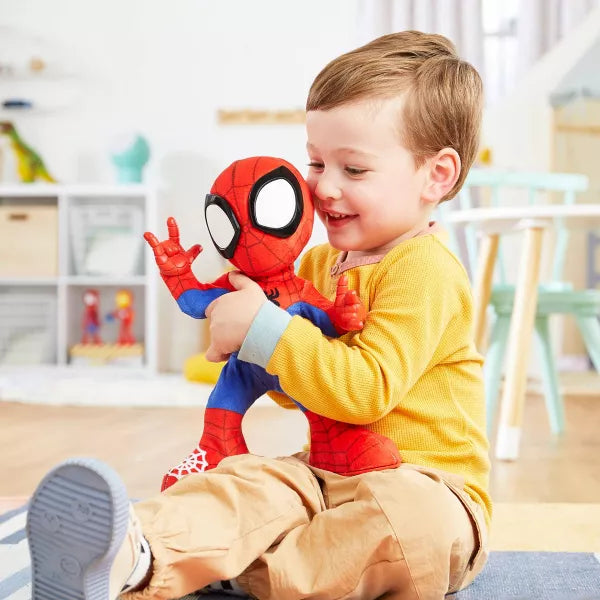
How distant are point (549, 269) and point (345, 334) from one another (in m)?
2.69

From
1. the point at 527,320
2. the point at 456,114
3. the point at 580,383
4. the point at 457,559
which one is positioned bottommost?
the point at 580,383

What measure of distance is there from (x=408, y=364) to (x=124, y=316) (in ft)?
9.58

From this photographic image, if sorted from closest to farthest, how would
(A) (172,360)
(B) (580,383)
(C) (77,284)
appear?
(B) (580,383) → (C) (77,284) → (A) (172,360)

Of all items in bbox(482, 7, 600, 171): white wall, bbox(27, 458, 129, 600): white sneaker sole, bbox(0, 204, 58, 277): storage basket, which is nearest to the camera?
bbox(27, 458, 129, 600): white sneaker sole

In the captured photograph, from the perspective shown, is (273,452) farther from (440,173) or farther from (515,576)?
(440,173)

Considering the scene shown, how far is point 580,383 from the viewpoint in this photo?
3.29m

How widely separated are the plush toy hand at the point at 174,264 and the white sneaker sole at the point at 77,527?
239 mm

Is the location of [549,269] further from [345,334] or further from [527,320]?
[345,334]

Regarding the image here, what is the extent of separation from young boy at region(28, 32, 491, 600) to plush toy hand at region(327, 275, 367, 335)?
0.7 inches

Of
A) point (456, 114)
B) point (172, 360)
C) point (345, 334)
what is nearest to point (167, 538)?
point (345, 334)

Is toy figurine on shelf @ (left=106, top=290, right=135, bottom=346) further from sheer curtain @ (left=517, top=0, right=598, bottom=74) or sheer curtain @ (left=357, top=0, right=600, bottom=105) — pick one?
sheer curtain @ (left=517, top=0, right=598, bottom=74)

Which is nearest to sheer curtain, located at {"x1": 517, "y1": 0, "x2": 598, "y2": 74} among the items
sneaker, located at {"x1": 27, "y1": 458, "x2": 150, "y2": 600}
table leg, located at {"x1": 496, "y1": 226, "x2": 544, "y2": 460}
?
table leg, located at {"x1": 496, "y1": 226, "x2": 544, "y2": 460}

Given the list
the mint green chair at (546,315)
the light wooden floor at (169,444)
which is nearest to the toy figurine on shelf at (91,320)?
the light wooden floor at (169,444)

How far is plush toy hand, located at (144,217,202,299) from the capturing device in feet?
2.63
